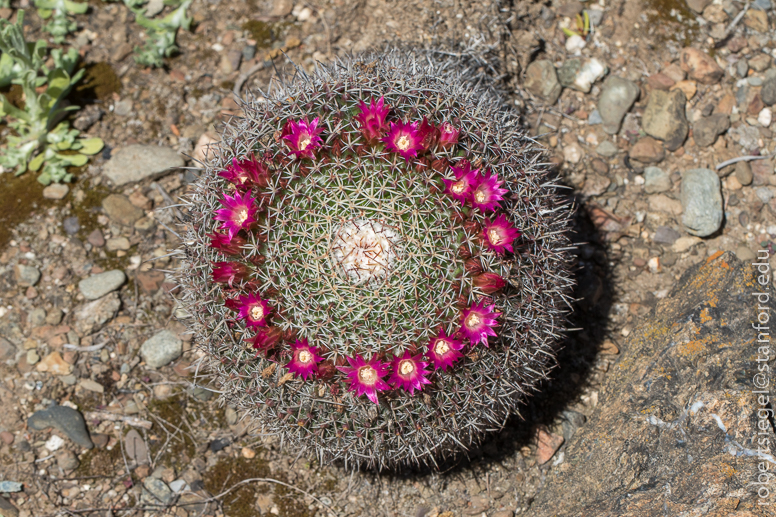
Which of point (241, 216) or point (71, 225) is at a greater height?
point (241, 216)

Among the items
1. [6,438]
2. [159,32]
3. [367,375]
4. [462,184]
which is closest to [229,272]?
[367,375]

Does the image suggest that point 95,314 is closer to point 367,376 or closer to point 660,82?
point 367,376

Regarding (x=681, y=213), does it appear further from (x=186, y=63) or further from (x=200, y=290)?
(x=186, y=63)

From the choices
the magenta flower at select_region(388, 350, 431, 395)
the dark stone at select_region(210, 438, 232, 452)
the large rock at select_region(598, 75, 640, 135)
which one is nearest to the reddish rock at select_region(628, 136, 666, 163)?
the large rock at select_region(598, 75, 640, 135)

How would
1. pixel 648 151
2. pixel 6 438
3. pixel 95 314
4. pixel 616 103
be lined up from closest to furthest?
pixel 6 438 < pixel 95 314 < pixel 648 151 < pixel 616 103

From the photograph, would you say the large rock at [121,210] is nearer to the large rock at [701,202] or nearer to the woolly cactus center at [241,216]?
the woolly cactus center at [241,216]

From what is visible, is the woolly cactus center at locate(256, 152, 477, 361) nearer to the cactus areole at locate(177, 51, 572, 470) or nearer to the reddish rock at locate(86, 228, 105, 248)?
the cactus areole at locate(177, 51, 572, 470)
